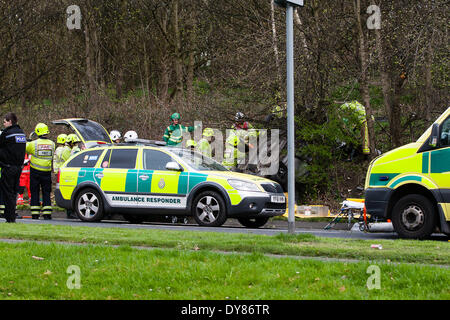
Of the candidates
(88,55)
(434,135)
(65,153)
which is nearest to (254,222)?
(434,135)

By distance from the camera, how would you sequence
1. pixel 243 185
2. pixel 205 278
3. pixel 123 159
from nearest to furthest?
pixel 205 278
pixel 243 185
pixel 123 159

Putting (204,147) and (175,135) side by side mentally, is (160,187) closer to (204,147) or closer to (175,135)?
(204,147)

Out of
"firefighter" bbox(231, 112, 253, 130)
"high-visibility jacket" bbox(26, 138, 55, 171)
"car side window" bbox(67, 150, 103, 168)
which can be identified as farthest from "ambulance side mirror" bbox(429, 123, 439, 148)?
"high-visibility jacket" bbox(26, 138, 55, 171)

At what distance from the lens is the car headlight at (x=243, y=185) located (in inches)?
566

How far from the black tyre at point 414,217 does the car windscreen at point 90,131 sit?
35.7ft

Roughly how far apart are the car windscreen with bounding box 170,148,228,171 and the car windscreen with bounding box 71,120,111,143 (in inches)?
226

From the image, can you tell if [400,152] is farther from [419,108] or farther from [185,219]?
[419,108]

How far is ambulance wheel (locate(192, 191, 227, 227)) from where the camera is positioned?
14.4 m

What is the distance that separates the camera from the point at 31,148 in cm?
1656

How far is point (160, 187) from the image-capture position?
594 inches

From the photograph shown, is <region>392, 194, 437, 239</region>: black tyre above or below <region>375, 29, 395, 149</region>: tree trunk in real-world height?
below

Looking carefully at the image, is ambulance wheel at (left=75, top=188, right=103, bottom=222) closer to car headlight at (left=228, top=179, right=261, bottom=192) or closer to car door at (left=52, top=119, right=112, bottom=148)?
car headlight at (left=228, top=179, right=261, bottom=192)

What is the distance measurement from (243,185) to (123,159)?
9.64ft
